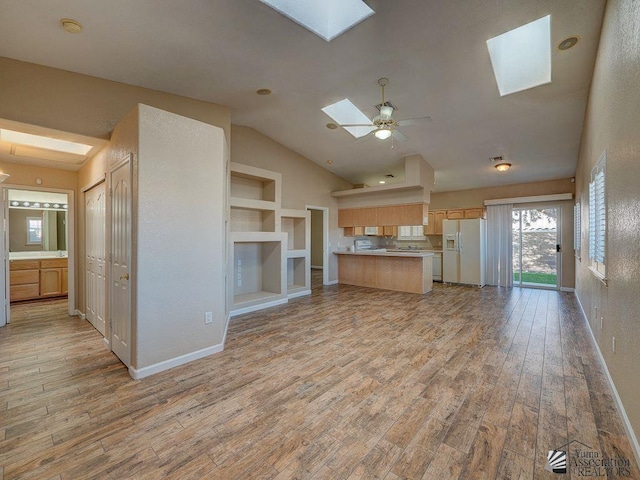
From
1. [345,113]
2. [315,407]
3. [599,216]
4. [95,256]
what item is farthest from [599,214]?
[95,256]

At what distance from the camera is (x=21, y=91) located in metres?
2.91

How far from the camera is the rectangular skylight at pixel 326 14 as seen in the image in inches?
112

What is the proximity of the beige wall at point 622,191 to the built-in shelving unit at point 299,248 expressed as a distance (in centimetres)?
496

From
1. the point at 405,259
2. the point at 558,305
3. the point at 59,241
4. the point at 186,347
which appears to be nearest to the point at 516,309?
the point at 558,305

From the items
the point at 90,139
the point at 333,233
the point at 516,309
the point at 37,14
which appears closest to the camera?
the point at 37,14

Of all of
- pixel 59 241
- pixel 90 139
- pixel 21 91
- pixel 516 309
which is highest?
pixel 21 91

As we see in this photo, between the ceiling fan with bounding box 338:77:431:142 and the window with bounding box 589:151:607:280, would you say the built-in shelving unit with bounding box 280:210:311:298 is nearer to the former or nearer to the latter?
the ceiling fan with bounding box 338:77:431:142

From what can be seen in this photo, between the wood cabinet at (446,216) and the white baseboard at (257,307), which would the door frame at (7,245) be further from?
the wood cabinet at (446,216)

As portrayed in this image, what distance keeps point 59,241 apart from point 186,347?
577cm

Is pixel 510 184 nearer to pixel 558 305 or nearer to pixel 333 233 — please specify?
pixel 558 305

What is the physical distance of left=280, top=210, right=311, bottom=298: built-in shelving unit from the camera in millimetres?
6500

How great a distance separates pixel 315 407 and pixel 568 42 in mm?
4527

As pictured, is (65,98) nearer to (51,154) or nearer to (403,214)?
(51,154)

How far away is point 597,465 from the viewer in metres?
1.62
